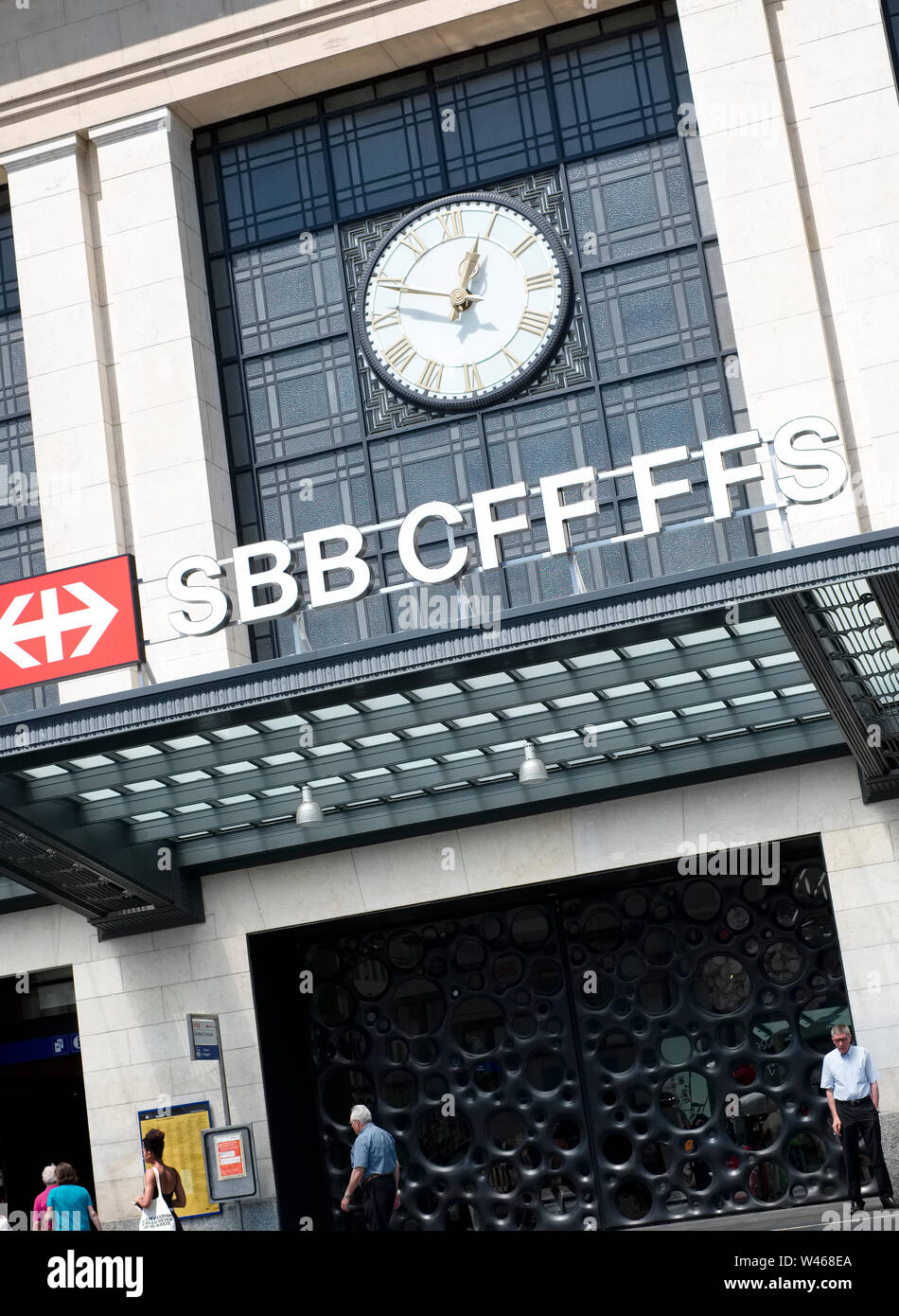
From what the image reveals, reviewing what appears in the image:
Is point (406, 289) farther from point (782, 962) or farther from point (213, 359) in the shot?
point (782, 962)

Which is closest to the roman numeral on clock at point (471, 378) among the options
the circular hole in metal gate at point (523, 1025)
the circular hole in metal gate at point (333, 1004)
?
the circular hole in metal gate at point (333, 1004)

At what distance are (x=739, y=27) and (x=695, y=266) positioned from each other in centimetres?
302

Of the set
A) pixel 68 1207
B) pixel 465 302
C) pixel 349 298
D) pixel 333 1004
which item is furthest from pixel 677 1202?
pixel 349 298

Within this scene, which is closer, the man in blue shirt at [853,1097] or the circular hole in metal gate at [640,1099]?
the man in blue shirt at [853,1097]

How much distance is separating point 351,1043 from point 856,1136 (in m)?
7.13

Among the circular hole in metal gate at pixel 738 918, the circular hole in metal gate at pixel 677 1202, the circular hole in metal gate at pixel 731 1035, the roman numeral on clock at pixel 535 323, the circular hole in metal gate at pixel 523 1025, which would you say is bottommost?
the circular hole in metal gate at pixel 677 1202

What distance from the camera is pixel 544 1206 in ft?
61.2

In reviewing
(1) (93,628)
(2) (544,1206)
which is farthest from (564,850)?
(1) (93,628)

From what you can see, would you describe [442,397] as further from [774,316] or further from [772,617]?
[772,617]

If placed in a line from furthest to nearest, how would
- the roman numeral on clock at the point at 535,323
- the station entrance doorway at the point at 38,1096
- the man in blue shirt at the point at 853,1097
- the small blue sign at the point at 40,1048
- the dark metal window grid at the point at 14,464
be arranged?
1. the dark metal window grid at the point at 14,464
2. the station entrance doorway at the point at 38,1096
3. the small blue sign at the point at 40,1048
4. the roman numeral on clock at the point at 535,323
5. the man in blue shirt at the point at 853,1097

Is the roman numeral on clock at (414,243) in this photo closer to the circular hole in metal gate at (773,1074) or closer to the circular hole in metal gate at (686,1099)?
the circular hole in metal gate at (686,1099)

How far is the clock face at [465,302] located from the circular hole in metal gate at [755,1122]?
9.48 meters

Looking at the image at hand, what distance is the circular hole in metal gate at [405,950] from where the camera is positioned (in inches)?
773

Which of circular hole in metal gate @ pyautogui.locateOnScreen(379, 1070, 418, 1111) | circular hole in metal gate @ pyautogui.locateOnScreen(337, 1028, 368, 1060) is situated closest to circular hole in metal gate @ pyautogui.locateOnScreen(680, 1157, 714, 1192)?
circular hole in metal gate @ pyautogui.locateOnScreen(379, 1070, 418, 1111)
